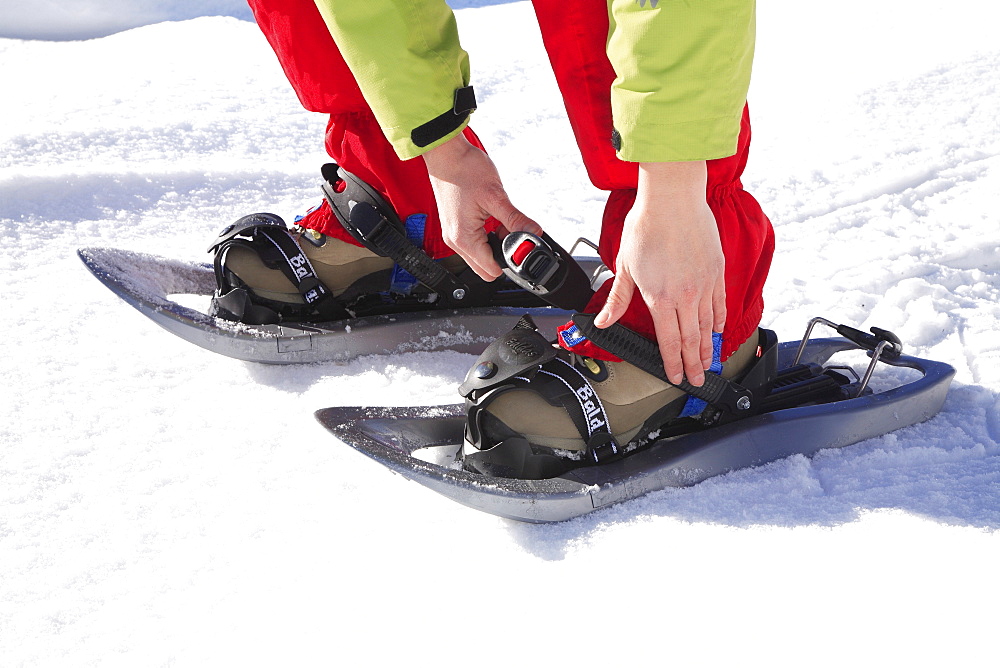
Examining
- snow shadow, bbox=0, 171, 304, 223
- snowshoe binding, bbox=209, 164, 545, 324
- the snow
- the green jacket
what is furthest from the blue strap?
snow shadow, bbox=0, 171, 304, 223

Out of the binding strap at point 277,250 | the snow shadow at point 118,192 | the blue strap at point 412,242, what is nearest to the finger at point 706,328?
the blue strap at point 412,242

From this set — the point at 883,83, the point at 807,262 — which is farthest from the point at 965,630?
the point at 883,83

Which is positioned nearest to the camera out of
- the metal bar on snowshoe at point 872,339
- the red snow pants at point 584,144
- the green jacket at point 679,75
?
the green jacket at point 679,75

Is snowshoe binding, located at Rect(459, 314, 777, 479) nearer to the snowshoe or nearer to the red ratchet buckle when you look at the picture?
the red ratchet buckle

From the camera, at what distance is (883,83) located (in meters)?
2.54

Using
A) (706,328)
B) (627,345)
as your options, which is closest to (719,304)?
(706,328)

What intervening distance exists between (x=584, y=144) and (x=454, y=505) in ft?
1.79

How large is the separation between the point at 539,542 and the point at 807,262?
3.46ft

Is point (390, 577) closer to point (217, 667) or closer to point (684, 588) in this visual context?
point (217, 667)

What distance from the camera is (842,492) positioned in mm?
1133

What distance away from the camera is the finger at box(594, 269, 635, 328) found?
103cm

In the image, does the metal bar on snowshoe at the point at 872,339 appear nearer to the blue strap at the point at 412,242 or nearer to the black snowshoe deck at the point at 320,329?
the black snowshoe deck at the point at 320,329

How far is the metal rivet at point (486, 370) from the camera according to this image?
1.15 metres

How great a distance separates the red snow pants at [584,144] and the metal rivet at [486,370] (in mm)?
150
